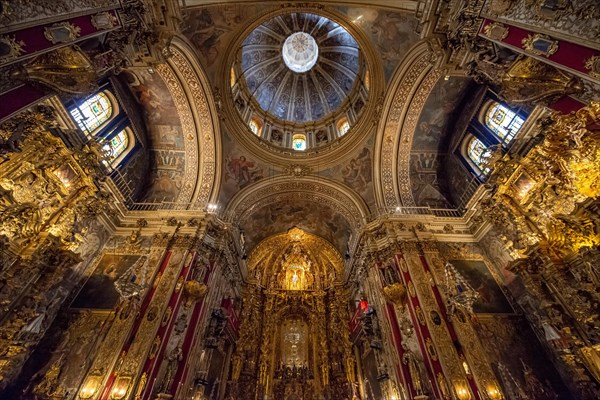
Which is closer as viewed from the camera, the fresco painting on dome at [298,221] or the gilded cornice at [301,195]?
the gilded cornice at [301,195]

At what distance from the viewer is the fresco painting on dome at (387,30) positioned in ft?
38.1

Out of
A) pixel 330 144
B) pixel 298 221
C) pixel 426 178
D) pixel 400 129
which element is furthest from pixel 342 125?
pixel 298 221

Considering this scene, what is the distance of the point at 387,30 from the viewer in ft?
39.9

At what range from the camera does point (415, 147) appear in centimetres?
1432

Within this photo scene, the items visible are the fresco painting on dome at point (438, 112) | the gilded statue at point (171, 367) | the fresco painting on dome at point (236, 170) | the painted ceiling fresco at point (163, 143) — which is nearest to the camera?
the gilded statue at point (171, 367)

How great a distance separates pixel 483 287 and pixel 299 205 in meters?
10.8

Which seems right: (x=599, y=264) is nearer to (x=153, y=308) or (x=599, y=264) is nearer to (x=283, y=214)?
(x=153, y=308)

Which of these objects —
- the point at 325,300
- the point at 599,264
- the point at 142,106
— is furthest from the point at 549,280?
the point at 142,106

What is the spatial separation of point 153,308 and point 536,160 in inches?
565

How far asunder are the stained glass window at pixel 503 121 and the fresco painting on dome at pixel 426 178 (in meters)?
3.21

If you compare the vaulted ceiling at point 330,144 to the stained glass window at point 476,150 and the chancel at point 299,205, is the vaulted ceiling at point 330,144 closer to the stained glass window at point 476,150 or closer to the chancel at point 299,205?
the chancel at point 299,205

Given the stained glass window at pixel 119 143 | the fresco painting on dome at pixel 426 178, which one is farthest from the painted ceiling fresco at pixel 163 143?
the fresco painting on dome at pixel 426 178

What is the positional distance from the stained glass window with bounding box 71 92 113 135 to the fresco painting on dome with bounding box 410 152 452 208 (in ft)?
50.3

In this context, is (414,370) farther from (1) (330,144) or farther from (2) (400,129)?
(1) (330,144)
